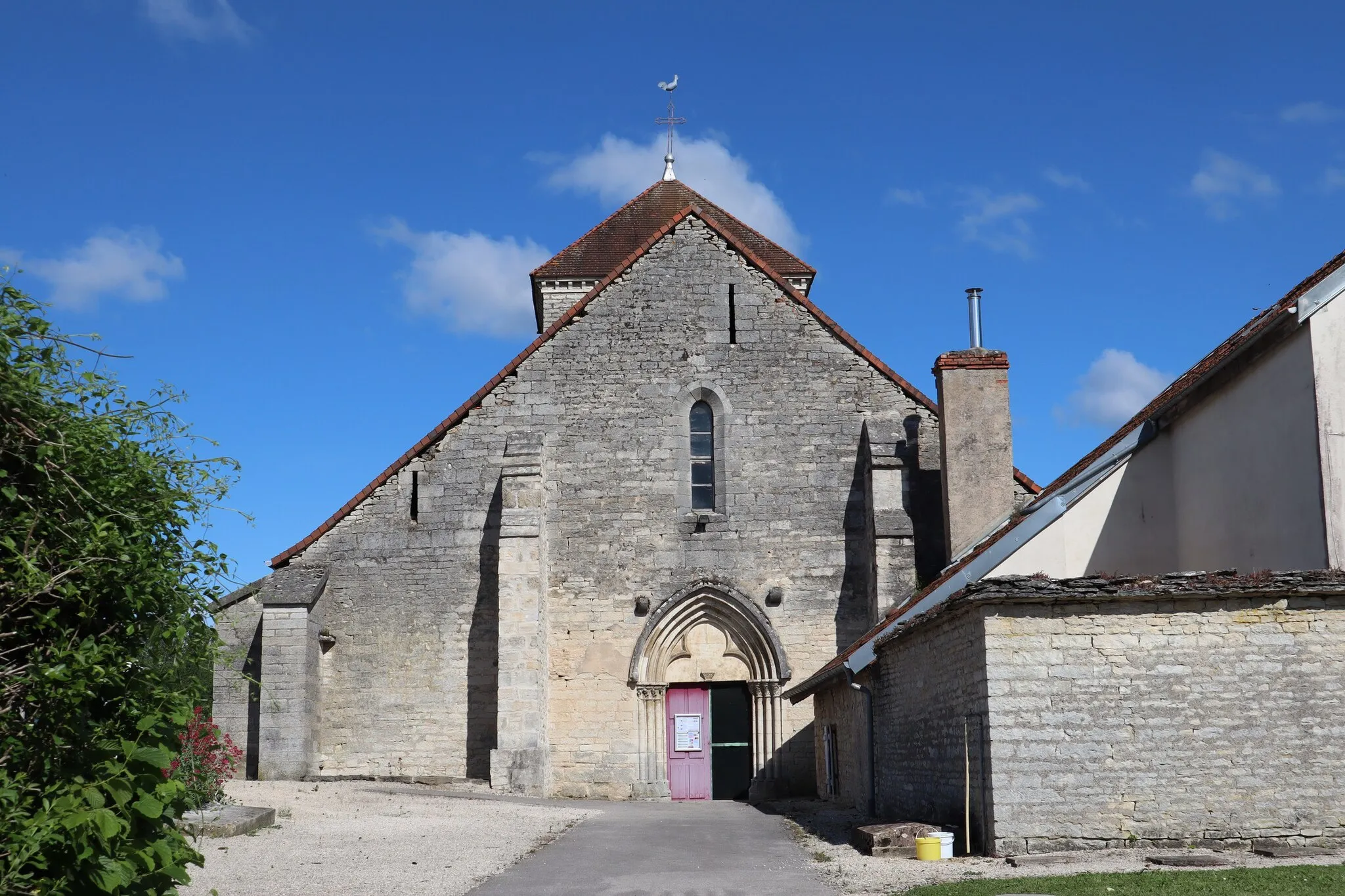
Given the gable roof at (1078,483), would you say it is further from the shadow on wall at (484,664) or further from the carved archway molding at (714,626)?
the shadow on wall at (484,664)

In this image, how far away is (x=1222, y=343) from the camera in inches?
570

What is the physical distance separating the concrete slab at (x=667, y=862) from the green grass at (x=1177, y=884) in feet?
3.29

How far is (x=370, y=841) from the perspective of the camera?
12.0 meters

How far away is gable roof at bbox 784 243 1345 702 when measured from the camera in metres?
13.0

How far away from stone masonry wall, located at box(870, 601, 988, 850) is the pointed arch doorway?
5238mm

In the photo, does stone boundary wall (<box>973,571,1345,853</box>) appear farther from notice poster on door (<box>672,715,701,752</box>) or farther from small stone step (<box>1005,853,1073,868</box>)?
notice poster on door (<box>672,715,701,752</box>)

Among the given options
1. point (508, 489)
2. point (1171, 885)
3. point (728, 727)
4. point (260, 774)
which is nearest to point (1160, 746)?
point (1171, 885)

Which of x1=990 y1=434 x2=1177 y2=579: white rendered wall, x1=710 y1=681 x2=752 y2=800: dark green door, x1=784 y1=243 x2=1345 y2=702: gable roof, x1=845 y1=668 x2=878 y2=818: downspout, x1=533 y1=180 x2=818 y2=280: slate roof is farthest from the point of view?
x1=533 y1=180 x2=818 y2=280: slate roof

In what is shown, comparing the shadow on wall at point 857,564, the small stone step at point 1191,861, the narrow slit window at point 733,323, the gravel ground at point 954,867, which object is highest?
the narrow slit window at point 733,323

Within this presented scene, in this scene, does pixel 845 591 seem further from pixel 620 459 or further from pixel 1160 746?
pixel 1160 746

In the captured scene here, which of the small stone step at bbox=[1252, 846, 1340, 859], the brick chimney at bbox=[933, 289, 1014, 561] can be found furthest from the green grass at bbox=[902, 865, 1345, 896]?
the brick chimney at bbox=[933, 289, 1014, 561]

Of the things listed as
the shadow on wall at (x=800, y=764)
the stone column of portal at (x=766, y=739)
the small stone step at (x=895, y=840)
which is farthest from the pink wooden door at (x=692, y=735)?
the small stone step at (x=895, y=840)

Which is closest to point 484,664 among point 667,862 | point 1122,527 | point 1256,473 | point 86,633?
point 667,862

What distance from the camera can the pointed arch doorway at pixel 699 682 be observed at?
1939 cm
